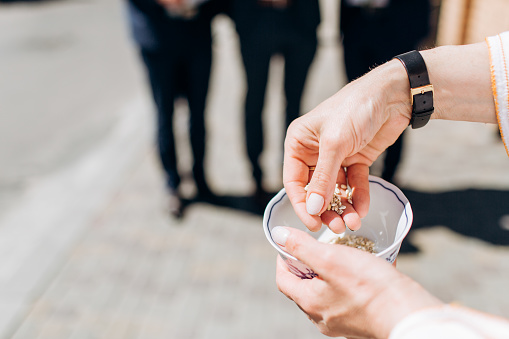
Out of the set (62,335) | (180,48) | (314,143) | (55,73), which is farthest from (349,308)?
(55,73)

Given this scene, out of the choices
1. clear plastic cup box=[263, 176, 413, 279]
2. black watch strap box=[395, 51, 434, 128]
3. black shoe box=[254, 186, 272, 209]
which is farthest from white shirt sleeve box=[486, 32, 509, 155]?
black shoe box=[254, 186, 272, 209]

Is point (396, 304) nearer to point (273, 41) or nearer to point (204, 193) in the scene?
point (273, 41)

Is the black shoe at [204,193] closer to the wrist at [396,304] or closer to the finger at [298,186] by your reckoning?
the finger at [298,186]

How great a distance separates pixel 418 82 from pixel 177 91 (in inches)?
84.5

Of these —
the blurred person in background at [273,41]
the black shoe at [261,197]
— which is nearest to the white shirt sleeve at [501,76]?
the blurred person in background at [273,41]

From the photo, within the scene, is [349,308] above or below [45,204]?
above

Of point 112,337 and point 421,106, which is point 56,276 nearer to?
point 112,337

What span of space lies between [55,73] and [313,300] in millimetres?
6283

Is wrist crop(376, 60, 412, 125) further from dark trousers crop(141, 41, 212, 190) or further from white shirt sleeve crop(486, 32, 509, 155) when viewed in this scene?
dark trousers crop(141, 41, 212, 190)

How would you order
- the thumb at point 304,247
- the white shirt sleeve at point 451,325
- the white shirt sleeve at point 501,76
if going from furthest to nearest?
the white shirt sleeve at point 501,76 → the thumb at point 304,247 → the white shirt sleeve at point 451,325

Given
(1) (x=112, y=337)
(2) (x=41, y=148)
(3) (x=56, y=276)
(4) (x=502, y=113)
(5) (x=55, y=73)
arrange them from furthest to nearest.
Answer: (5) (x=55, y=73) < (2) (x=41, y=148) < (3) (x=56, y=276) < (1) (x=112, y=337) < (4) (x=502, y=113)

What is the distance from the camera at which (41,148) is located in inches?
177

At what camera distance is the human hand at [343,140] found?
4.25ft

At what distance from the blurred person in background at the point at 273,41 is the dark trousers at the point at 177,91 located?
0.99ft
